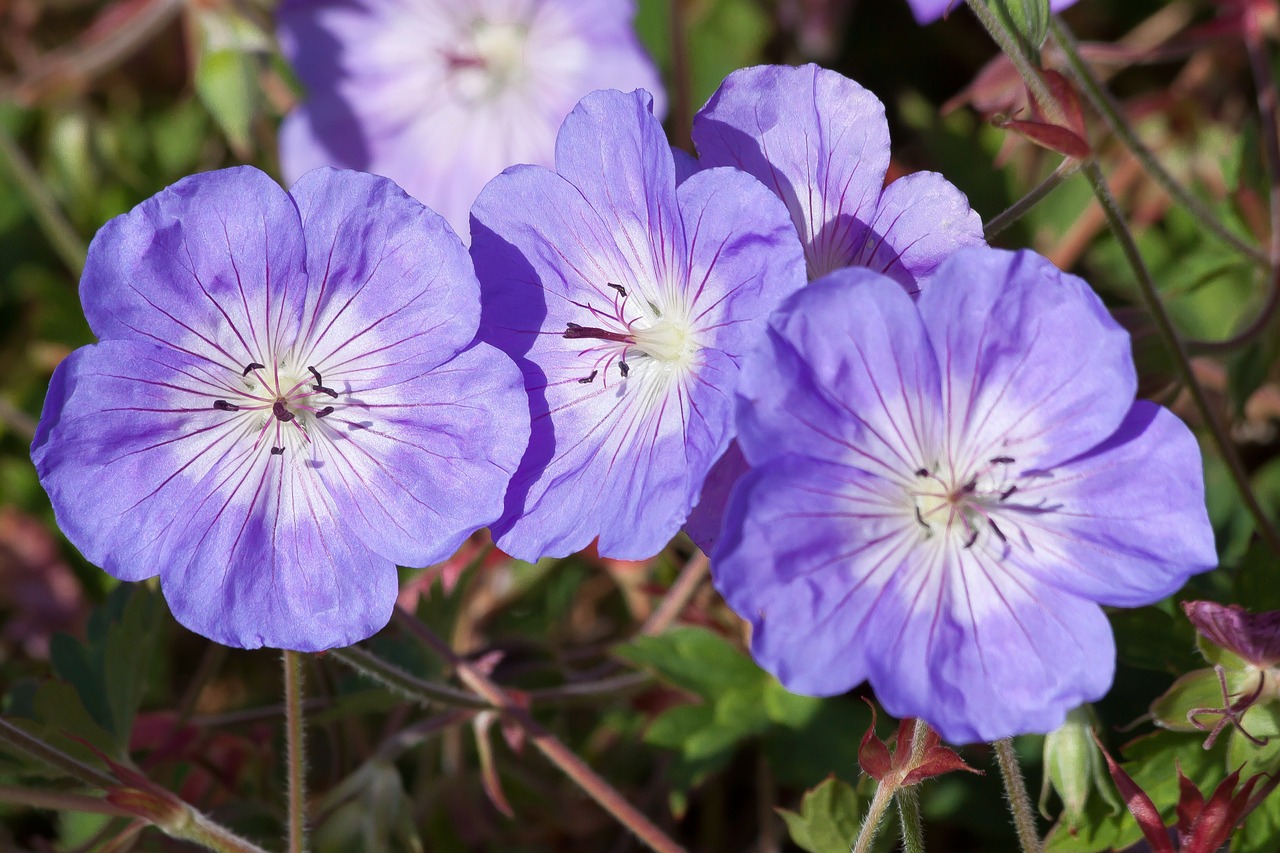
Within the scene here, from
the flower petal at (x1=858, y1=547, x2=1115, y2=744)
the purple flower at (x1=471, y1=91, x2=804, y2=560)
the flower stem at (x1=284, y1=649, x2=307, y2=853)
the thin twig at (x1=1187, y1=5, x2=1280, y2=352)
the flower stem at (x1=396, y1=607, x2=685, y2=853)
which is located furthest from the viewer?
the thin twig at (x1=1187, y1=5, x2=1280, y2=352)

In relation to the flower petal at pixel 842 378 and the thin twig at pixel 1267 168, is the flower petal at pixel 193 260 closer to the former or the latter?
the flower petal at pixel 842 378

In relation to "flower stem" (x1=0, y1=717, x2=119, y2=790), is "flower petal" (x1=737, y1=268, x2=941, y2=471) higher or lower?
higher

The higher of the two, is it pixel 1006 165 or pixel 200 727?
pixel 1006 165

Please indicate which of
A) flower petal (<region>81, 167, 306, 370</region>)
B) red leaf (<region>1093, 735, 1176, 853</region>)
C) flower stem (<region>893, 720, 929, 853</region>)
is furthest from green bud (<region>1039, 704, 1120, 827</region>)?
flower petal (<region>81, 167, 306, 370</region>)

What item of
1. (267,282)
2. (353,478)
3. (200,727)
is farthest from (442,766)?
(267,282)

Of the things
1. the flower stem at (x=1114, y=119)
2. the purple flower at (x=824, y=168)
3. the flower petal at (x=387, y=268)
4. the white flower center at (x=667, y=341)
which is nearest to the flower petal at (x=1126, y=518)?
the purple flower at (x=824, y=168)

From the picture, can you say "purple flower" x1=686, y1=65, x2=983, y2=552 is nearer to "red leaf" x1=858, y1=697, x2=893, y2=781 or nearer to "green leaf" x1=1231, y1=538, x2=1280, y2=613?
"red leaf" x1=858, y1=697, x2=893, y2=781

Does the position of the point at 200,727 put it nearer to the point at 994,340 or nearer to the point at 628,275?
the point at 628,275
